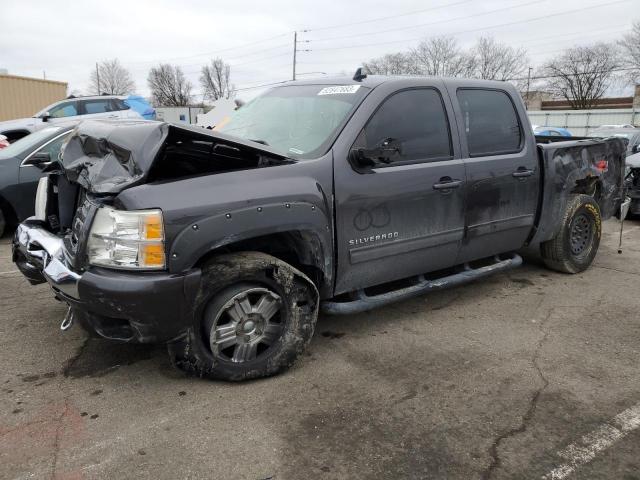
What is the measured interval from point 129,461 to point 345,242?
179cm

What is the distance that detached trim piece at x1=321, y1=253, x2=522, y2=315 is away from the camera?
3.63 m

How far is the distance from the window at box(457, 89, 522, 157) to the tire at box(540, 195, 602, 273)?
1.14m

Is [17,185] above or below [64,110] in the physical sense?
below

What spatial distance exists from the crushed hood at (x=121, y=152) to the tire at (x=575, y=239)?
3.40 m

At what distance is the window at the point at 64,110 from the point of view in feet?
44.8

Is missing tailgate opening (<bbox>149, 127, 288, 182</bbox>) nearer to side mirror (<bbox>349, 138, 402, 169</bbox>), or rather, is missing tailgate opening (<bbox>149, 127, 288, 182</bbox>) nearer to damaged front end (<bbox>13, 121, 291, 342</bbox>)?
damaged front end (<bbox>13, 121, 291, 342</bbox>)

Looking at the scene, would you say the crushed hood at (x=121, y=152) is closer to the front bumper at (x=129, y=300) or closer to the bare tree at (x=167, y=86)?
the front bumper at (x=129, y=300)

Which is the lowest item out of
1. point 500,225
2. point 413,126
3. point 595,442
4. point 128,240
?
point 595,442

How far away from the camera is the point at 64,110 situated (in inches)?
544

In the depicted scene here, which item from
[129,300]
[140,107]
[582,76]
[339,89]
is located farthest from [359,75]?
[582,76]

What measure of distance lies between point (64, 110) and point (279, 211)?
507 inches

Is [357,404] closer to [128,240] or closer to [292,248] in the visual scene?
[292,248]

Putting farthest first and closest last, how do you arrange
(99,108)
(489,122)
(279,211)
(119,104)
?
(119,104)
(99,108)
(489,122)
(279,211)

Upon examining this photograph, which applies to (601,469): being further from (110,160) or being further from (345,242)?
(110,160)
